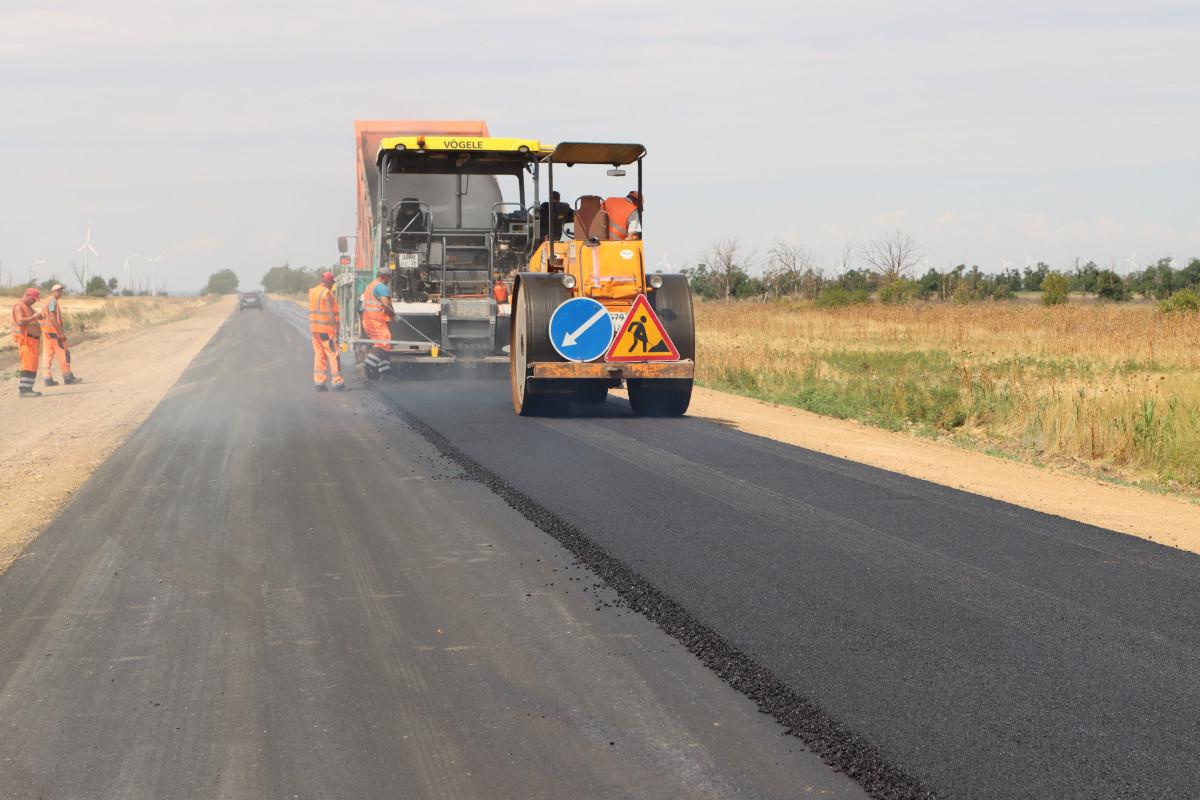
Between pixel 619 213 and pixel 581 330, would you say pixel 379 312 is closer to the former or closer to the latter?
pixel 619 213

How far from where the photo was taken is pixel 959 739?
13.7ft

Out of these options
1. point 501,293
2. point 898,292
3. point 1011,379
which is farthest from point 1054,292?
point 501,293

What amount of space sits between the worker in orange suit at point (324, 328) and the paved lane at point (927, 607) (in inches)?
289

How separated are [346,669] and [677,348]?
335 inches

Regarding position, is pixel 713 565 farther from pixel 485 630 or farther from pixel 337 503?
pixel 337 503

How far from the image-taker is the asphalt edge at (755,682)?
12.7ft

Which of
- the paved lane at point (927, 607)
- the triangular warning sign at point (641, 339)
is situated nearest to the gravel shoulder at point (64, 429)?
the paved lane at point (927, 607)

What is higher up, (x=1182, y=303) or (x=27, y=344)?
(x=1182, y=303)

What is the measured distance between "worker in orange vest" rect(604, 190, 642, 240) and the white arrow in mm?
1109

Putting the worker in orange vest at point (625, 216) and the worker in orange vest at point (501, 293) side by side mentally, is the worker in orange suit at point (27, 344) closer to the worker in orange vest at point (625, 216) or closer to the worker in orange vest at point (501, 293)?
the worker in orange vest at point (501, 293)

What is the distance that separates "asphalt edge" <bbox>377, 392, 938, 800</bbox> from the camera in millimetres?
3877

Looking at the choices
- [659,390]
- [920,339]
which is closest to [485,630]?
[659,390]

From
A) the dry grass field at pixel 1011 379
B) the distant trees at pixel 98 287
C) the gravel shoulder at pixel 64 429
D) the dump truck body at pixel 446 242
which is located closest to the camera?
the gravel shoulder at pixel 64 429

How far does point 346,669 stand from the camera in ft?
16.3
